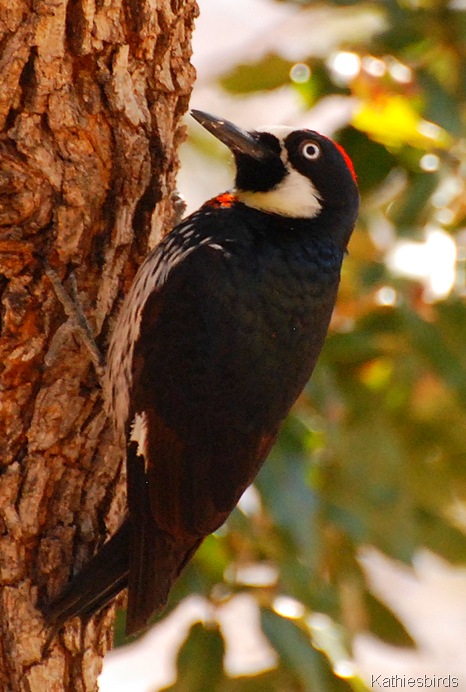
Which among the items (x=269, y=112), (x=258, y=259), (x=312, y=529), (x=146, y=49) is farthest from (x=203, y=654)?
(x=269, y=112)

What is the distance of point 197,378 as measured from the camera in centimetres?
268

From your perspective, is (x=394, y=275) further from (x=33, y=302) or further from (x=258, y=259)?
(x=33, y=302)

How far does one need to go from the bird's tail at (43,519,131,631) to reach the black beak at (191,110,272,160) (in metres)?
1.05

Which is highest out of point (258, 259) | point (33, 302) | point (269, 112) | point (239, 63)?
point (269, 112)

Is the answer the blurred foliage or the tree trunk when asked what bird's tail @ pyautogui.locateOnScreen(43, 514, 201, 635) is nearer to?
the tree trunk

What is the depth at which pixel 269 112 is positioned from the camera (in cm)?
852

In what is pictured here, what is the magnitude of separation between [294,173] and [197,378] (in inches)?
30.3

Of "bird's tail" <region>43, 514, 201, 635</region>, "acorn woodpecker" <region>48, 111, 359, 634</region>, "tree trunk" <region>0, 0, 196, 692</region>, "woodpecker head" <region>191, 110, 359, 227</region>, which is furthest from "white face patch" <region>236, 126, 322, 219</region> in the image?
"bird's tail" <region>43, 514, 201, 635</region>

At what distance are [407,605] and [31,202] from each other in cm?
720

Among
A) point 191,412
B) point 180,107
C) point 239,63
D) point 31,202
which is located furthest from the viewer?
point 239,63

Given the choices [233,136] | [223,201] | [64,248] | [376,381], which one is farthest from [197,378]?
[376,381]

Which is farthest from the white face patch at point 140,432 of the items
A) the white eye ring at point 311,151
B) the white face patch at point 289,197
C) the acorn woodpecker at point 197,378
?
the white eye ring at point 311,151

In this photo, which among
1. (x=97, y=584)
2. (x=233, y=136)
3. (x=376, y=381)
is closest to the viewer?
(x=97, y=584)

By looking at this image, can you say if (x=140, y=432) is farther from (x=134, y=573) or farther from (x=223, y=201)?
(x=223, y=201)
